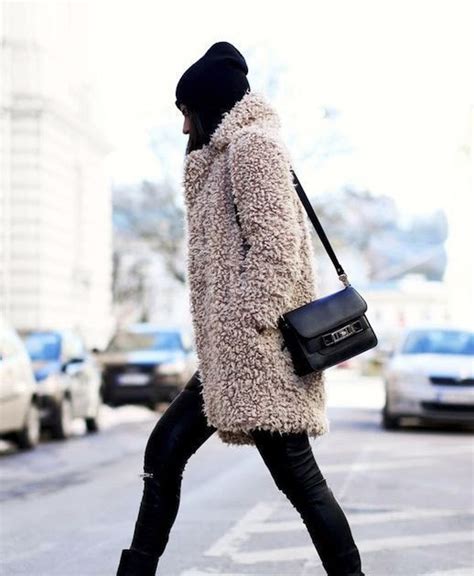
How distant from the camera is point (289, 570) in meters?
6.05

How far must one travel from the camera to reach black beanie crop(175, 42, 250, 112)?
13.8 ft

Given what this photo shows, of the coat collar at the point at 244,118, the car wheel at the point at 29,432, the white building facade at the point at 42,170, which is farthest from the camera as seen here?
the white building facade at the point at 42,170

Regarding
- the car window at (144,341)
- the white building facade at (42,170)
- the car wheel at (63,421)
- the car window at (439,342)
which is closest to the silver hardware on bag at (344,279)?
the car wheel at (63,421)

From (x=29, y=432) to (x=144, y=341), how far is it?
8.70 meters

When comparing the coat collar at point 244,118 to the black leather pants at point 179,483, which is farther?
the coat collar at point 244,118

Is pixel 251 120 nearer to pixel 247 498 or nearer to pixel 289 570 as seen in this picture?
pixel 289 570

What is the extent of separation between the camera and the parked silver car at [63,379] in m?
16.0

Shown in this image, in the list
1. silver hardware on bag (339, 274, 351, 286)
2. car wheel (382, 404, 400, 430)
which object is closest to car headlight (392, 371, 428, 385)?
car wheel (382, 404, 400, 430)

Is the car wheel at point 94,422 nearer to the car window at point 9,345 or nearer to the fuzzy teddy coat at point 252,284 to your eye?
the car window at point 9,345

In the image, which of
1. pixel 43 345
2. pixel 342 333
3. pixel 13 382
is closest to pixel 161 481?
pixel 342 333

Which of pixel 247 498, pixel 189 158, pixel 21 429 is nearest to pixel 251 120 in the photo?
pixel 189 158

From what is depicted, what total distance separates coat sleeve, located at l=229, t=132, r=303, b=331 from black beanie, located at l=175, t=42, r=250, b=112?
0.22 meters

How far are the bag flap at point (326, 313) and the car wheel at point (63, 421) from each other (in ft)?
40.0

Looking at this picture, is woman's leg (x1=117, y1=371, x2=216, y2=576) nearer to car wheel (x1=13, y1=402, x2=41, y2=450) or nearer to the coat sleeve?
the coat sleeve
